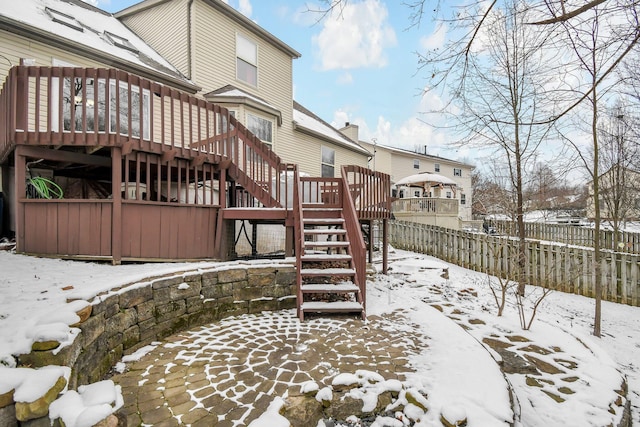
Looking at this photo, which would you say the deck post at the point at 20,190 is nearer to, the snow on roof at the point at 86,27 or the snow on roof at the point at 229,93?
the snow on roof at the point at 86,27

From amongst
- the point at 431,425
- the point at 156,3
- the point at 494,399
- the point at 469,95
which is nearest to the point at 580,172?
the point at 469,95

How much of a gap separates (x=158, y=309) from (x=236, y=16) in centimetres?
929

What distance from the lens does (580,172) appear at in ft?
19.5

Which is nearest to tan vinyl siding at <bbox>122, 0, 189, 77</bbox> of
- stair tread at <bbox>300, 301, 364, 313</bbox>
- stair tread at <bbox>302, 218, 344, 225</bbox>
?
stair tread at <bbox>302, 218, 344, 225</bbox>

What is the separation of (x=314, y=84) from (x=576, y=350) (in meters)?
8.57

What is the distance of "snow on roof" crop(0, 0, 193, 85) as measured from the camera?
20.6ft

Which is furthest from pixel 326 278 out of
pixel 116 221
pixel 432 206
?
pixel 432 206

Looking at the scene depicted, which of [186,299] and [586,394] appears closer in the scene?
[586,394]

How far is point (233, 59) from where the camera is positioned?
972cm

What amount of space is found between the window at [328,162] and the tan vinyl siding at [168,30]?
239 inches

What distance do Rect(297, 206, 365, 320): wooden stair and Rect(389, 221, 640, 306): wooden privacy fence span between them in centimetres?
256

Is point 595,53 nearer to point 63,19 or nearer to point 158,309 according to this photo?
point 158,309

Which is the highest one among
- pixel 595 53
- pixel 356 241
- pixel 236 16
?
pixel 236 16

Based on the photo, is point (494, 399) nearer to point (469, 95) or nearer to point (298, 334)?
point (298, 334)
